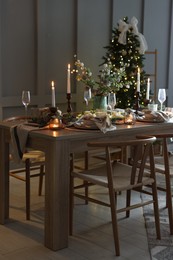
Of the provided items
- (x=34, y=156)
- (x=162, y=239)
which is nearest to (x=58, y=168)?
(x=34, y=156)

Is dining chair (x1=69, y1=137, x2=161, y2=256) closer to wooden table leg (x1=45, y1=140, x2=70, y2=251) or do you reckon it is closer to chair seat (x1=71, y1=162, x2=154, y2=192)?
chair seat (x1=71, y1=162, x2=154, y2=192)

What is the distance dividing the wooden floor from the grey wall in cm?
173

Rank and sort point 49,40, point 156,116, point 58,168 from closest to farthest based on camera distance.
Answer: point 58,168 < point 156,116 < point 49,40

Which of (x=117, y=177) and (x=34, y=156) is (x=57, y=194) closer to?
(x=117, y=177)

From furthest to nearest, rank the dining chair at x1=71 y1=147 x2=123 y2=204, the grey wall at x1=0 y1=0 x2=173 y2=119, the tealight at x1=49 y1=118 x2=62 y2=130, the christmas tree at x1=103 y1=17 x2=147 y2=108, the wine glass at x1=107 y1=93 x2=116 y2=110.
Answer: the christmas tree at x1=103 y1=17 x2=147 y2=108, the grey wall at x1=0 y1=0 x2=173 y2=119, the wine glass at x1=107 y1=93 x2=116 y2=110, the dining chair at x1=71 y1=147 x2=123 y2=204, the tealight at x1=49 y1=118 x2=62 y2=130

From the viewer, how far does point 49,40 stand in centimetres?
549

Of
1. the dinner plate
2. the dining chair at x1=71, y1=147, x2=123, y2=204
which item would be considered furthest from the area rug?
the dinner plate

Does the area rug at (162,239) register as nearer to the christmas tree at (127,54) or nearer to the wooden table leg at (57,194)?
the wooden table leg at (57,194)

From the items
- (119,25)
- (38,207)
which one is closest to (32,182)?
(38,207)

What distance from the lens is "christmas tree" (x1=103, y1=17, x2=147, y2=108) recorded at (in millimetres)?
5594

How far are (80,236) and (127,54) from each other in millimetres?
2933

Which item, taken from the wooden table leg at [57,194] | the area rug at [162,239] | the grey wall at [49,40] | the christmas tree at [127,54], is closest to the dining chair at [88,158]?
the wooden table leg at [57,194]

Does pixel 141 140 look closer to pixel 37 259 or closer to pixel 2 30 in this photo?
pixel 37 259


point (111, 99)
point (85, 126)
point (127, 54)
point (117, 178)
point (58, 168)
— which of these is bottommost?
point (117, 178)
